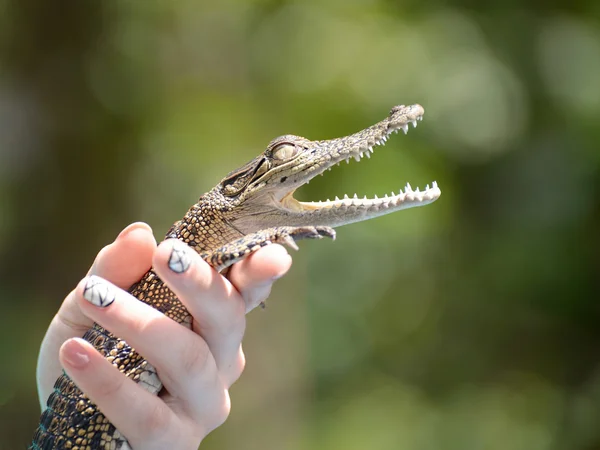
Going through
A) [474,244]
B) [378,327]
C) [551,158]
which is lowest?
[378,327]

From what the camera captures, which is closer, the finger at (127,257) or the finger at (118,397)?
the finger at (118,397)

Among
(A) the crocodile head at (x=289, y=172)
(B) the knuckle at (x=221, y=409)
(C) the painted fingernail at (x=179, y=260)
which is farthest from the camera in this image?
(A) the crocodile head at (x=289, y=172)

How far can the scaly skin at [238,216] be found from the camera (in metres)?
0.92

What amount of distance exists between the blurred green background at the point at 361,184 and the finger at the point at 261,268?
2.25 metres

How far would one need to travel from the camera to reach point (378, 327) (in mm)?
3863

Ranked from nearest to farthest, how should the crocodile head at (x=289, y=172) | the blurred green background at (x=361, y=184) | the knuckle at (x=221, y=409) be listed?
the knuckle at (x=221, y=409) < the crocodile head at (x=289, y=172) < the blurred green background at (x=361, y=184)

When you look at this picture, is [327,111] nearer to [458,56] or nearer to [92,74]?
[458,56]

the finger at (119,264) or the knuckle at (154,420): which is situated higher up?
the finger at (119,264)

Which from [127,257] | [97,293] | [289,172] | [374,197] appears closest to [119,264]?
[127,257]

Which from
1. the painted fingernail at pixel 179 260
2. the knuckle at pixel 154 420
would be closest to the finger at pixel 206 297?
the painted fingernail at pixel 179 260

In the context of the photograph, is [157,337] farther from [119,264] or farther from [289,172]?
[289,172]

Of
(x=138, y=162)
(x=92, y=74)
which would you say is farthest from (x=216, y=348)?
(x=92, y=74)

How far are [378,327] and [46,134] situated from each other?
2312 millimetres

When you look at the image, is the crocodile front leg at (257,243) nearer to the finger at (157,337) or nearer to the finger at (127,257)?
the finger at (157,337)
